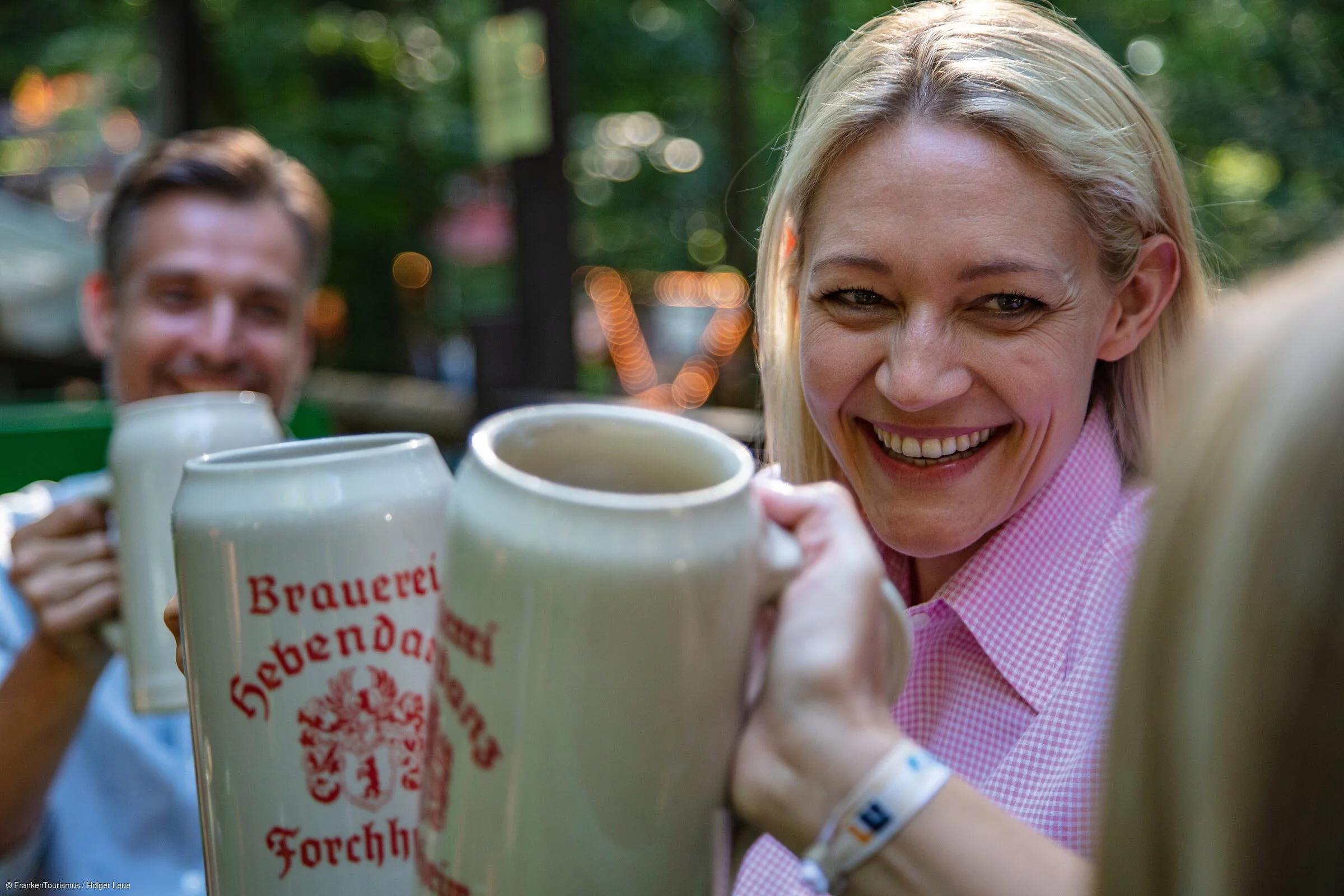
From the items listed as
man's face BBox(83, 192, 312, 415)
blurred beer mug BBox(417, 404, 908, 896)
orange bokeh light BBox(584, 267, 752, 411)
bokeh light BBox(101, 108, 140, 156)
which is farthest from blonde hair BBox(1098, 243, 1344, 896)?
bokeh light BBox(101, 108, 140, 156)

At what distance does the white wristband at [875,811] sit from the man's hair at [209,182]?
211 cm

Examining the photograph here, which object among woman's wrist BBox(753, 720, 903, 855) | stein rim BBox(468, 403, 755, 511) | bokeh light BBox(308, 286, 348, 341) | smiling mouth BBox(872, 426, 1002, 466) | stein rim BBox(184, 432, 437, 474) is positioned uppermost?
stein rim BBox(468, 403, 755, 511)

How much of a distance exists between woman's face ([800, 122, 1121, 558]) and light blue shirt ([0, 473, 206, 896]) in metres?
1.25

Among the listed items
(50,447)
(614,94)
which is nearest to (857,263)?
(50,447)

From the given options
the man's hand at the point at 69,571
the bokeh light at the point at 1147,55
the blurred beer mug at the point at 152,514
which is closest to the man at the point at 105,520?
the man's hand at the point at 69,571

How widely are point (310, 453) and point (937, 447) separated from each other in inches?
27.1

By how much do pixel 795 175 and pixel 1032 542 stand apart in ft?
1.72

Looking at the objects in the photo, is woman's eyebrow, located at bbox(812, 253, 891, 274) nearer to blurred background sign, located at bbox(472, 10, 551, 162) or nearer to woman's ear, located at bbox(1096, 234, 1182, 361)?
woman's ear, located at bbox(1096, 234, 1182, 361)

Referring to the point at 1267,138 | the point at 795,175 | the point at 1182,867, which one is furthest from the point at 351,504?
the point at 1267,138

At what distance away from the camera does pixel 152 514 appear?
137cm

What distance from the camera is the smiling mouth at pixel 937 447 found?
51.6 inches

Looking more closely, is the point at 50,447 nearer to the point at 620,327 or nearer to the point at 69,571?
the point at 69,571

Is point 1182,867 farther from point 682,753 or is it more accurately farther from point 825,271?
point 825,271

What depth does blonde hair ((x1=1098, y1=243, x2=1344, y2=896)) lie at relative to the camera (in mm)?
572
